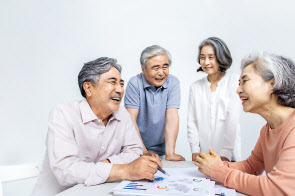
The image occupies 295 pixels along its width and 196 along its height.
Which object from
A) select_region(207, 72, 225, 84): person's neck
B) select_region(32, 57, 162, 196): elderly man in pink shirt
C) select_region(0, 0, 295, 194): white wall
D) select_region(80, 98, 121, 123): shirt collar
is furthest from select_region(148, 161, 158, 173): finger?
select_region(0, 0, 295, 194): white wall

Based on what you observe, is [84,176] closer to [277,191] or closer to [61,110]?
[61,110]

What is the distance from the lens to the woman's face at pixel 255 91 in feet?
4.32

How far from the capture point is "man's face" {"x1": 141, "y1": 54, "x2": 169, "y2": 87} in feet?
7.88

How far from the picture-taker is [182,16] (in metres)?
3.71

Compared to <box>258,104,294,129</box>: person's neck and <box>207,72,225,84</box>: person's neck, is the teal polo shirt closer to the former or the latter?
<box>207,72,225,84</box>: person's neck

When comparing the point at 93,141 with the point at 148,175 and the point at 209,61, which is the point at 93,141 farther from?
the point at 209,61

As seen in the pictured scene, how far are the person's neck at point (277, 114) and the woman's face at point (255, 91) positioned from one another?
2 cm

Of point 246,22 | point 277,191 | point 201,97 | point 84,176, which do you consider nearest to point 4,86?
point 201,97

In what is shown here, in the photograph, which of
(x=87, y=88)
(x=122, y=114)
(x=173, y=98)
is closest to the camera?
(x=87, y=88)

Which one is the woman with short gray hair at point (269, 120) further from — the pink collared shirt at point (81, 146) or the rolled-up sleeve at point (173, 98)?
the rolled-up sleeve at point (173, 98)

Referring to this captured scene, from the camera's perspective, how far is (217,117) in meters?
2.38

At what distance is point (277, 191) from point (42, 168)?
1214 millimetres

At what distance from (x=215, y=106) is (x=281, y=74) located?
1160mm

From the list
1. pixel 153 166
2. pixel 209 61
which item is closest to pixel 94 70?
pixel 153 166
